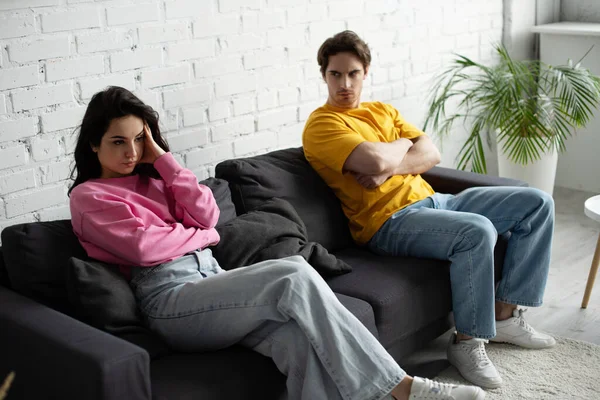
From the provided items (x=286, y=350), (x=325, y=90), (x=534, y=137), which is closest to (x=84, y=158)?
(x=286, y=350)

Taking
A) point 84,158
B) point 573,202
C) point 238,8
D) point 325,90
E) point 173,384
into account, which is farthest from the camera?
point 573,202

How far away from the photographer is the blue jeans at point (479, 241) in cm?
279

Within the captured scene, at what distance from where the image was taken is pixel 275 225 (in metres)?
2.71

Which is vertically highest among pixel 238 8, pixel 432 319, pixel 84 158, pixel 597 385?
pixel 238 8

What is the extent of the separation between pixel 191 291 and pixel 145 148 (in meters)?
0.50

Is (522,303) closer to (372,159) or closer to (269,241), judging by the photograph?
(372,159)

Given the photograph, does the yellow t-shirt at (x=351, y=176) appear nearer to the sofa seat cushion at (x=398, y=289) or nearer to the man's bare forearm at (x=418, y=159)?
the man's bare forearm at (x=418, y=159)

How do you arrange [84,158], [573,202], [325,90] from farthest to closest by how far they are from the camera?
[573,202]
[325,90]
[84,158]

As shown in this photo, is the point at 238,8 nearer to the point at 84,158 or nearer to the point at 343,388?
the point at 84,158

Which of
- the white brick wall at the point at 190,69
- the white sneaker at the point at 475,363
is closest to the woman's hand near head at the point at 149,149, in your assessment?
the white brick wall at the point at 190,69

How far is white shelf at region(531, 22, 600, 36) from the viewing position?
179 inches

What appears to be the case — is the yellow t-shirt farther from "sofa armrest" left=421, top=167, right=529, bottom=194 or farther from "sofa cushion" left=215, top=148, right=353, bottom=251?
Answer: "sofa armrest" left=421, top=167, right=529, bottom=194

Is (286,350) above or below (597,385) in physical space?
above

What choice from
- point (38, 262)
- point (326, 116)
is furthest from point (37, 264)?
point (326, 116)
